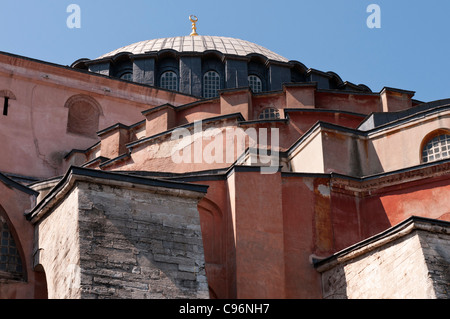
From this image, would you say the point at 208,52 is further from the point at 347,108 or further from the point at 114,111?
the point at 347,108

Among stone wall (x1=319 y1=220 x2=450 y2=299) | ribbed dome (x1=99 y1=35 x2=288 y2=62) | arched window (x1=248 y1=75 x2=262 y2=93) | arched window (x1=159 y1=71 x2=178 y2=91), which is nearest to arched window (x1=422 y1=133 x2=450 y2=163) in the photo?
stone wall (x1=319 y1=220 x2=450 y2=299)

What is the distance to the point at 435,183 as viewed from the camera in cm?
1594

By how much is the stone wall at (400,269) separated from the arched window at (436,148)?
3.52 meters

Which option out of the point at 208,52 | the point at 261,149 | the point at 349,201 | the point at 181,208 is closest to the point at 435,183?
the point at 349,201

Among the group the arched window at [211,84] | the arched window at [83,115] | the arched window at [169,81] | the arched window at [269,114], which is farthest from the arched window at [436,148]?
the arched window at [169,81]

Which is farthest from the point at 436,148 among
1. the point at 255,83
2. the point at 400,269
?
the point at 255,83

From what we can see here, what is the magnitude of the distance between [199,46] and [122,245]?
17993 millimetres

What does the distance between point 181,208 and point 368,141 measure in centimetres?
550

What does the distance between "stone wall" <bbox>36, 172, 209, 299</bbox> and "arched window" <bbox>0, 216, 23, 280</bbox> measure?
17.8 inches

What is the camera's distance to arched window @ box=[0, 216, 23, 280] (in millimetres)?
13461

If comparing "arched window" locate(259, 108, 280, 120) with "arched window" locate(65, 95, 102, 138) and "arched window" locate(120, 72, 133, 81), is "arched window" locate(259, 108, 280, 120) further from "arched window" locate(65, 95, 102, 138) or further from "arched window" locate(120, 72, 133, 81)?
"arched window" locate(120, 72, 133, 81)

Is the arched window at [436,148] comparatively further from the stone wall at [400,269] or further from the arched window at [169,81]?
the arched window at [169,81]

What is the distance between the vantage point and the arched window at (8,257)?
1346 cm

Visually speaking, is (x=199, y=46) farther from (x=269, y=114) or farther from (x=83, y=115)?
(x=269, y=114)
